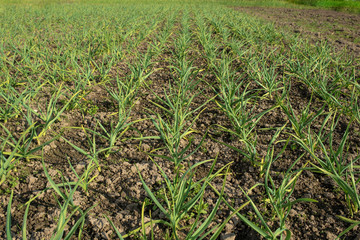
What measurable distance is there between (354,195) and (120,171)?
4.11 ft

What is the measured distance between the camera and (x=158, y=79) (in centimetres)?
296

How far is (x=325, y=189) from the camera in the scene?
1440 mm

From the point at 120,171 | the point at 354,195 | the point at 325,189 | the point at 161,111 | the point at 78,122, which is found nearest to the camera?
the point at 354,195

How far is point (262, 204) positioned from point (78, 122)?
1.53 m

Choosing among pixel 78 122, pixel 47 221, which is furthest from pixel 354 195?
pixel 78 122

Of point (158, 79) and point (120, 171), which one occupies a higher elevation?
point (158, 79)

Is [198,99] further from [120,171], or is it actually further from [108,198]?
[108,198]

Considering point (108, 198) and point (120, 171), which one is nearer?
point (108, 198)

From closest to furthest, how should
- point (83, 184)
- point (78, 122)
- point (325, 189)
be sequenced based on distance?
point (83, 184) → point (325, 189) → point (78, 122)

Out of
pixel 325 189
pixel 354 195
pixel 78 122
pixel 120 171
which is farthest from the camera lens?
pixel 78 122

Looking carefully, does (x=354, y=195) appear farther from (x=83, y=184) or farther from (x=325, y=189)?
(x=83, y=184)

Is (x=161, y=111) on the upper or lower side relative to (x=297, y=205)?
upper

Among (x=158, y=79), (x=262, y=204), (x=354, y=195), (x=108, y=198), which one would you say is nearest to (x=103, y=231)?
(x=108, y=198)

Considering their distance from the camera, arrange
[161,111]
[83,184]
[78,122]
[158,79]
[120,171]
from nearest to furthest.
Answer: [83,184] → [120,171] → [78,122] → [161,111] → [158,79]
